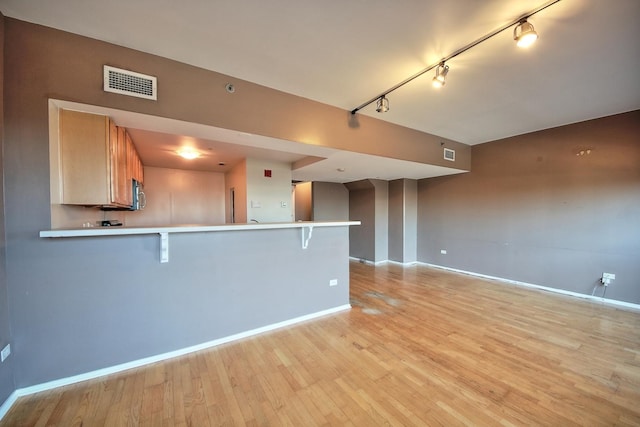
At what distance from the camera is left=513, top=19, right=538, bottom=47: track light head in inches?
63.8

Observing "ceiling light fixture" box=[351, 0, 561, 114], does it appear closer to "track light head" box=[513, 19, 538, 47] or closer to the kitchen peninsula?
"track light head" box=[513, 19, 538, 47]

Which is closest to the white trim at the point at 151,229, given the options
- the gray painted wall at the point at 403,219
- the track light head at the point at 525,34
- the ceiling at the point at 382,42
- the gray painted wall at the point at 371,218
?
the ceiling at the point at 382,42

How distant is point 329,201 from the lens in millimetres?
6824

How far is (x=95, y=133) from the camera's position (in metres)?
2.04

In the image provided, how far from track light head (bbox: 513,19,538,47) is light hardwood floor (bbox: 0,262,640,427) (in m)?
2.64

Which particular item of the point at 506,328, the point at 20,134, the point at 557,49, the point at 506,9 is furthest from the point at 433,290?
the point at 20,134

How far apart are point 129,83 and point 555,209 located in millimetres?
6296

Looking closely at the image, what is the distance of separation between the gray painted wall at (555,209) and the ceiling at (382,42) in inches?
38.0

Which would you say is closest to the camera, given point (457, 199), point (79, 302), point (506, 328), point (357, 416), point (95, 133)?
point (357, 416)

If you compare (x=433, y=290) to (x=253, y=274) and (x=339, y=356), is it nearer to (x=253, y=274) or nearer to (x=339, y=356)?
(x=339, y=356)

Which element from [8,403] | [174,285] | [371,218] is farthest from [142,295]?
[371,218]

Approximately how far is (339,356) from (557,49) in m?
3.44

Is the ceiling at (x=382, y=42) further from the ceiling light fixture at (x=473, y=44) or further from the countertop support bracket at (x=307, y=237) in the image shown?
the countertop support bracket at (x=307, y=237)

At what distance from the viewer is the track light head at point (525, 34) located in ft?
5.32
